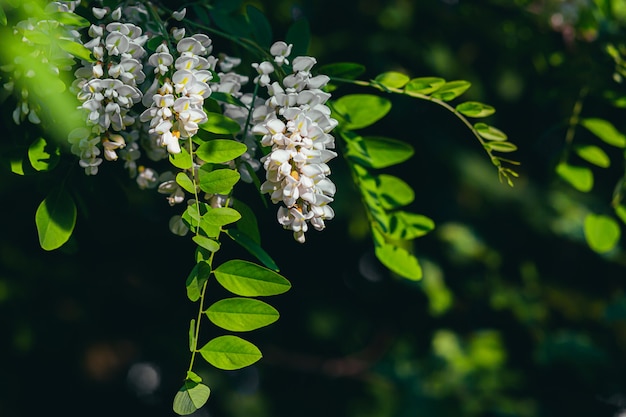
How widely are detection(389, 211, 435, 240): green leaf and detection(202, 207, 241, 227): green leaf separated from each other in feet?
1.05

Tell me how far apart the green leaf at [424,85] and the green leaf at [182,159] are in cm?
32

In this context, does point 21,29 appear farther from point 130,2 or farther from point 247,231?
point 247,231

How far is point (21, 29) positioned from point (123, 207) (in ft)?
1.08

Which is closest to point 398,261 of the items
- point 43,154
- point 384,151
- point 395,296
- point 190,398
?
point 384,151

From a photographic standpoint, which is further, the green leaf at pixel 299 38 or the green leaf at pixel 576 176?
the green leaf at pixel 576 176

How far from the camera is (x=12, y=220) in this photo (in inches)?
65.1

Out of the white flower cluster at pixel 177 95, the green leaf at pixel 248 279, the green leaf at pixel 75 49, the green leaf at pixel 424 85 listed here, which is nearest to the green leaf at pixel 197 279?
the green leaf at pixel 248 279

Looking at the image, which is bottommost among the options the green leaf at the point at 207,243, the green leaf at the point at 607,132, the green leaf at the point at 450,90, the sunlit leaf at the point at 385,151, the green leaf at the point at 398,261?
the green leaf at the point at 398,261

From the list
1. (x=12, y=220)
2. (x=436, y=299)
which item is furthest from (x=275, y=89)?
(x=436, y=299)

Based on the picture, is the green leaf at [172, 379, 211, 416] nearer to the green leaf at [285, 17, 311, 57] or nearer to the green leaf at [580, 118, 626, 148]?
the green leaf at [285, 17, 311, 57]

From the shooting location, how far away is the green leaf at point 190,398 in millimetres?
736

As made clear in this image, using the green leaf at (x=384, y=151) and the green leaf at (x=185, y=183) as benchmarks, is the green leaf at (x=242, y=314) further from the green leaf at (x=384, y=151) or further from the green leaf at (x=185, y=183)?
the green leaf at (x=384, y=151)

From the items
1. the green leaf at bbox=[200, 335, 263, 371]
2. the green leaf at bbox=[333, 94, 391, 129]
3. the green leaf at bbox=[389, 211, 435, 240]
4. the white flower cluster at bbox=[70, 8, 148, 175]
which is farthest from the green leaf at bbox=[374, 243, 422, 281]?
the white flower cluster at bbox=[70, 8, 148, 175]

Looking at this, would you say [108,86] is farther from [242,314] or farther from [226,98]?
[242,314]
